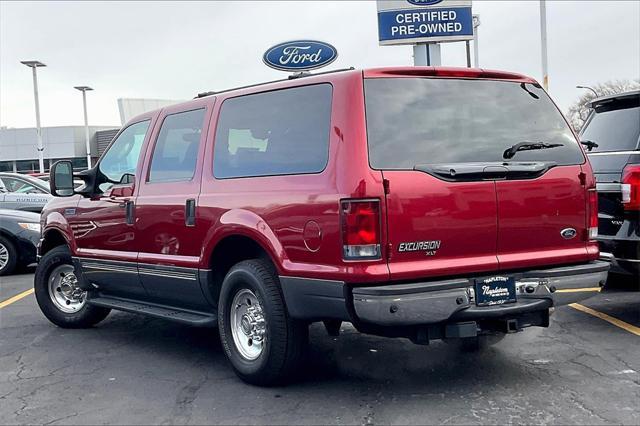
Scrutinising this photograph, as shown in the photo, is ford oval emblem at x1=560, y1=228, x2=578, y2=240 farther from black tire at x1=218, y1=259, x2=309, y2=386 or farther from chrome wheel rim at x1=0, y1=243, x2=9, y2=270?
chrome wheel rim at x1=0, y1=243, x2=9, y2=270

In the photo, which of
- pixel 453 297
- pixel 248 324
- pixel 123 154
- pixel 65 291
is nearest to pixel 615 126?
pixel 453 297

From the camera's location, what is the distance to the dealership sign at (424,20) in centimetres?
2072

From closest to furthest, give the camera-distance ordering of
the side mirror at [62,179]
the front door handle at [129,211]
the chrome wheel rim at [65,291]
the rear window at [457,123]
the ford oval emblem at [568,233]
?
the rear window at [457,123]
the ford oval emblem at [568,233]
the front door handle at [129,211]
the side mirror at [62,179]
the chrome wheel rim at [65,291]

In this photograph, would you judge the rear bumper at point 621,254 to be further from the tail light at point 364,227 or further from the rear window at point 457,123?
the tail light at point 364,227

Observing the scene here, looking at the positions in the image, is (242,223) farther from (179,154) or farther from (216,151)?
(179,154)

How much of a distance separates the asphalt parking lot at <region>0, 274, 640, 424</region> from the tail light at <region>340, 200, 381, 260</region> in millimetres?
985

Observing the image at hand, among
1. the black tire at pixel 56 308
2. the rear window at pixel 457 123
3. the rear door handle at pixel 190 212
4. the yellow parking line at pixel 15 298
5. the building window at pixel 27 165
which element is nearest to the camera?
the rear window at pixel 457 123

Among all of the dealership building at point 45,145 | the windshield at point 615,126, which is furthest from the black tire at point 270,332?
the dealership building at point 45,145

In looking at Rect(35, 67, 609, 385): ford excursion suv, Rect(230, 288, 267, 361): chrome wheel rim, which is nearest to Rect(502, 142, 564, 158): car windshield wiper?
Rect(35, 67, 609, 385): ford excursion suv

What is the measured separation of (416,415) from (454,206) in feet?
4.10

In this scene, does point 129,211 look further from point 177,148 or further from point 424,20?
point 424,20

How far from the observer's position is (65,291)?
23.3 ft

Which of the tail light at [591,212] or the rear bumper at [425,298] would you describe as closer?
the rear bumper at [425,298]

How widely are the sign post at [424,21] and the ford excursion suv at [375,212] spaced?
1623 cm
